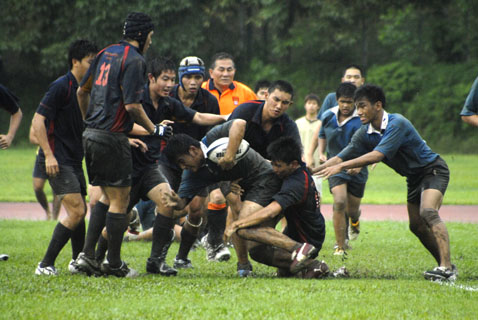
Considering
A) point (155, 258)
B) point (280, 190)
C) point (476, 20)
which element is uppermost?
point (476, 20)

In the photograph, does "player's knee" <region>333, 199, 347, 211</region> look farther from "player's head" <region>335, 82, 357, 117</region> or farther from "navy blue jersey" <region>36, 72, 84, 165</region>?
"navy blue jersey" <region>36, 72, 84, 165</region>

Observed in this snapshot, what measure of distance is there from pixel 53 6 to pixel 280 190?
119 feet

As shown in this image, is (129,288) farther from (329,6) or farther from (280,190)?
(329,6)

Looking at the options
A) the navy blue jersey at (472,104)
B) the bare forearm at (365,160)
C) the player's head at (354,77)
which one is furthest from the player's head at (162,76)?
the player's head at (354,77)

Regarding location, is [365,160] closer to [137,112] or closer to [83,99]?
[137,112]

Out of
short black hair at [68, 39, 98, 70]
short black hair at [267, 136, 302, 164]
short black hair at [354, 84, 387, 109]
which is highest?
short black hair at [68, 39, 98, 70]

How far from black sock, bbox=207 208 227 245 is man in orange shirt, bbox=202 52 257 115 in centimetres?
171

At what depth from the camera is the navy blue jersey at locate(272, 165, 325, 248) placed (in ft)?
22.9

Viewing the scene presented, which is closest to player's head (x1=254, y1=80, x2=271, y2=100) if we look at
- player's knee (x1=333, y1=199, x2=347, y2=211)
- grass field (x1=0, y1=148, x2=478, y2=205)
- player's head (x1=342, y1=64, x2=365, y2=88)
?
player's head (x1=342, y1=64, x2=365, y2=88)

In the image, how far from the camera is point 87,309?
17.4 feet

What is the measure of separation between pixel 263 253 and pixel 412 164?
1.75 metres

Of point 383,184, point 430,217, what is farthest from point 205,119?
point 383,184

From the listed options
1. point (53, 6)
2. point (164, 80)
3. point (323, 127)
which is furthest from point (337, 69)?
point (164, 80)

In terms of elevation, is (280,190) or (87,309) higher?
(280,190)
